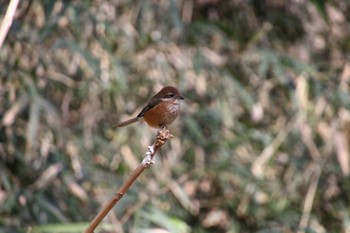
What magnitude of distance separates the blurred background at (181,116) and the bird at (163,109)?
1.15m

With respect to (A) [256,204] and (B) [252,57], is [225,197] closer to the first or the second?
(A) [256,204]

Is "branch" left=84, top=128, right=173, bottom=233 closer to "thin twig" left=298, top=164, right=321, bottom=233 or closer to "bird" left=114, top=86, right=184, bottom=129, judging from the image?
"bird" left=114, top=86, right=184, bottom=129

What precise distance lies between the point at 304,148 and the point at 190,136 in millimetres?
671

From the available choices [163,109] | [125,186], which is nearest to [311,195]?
[163,109]

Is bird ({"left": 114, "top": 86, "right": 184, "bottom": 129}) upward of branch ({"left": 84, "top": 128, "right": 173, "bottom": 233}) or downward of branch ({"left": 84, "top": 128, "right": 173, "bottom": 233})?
upward

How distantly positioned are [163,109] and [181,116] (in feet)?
6.87

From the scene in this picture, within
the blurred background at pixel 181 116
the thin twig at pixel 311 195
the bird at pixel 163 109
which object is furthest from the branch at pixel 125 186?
the thin twig at pixel 311 195

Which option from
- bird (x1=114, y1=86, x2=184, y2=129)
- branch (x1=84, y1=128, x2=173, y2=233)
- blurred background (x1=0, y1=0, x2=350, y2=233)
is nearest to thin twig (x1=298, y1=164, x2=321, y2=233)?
blurred background (x1=0, y1=0, x2=350, y2=233)

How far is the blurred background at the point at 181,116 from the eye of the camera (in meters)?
3.94

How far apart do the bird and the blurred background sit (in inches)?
45.4

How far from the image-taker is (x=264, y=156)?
15.1 feet

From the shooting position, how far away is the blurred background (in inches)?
155

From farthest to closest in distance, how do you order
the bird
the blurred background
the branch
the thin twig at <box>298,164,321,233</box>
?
the thin twig at <box>298,164,321,233</box> → the blurred background → the bird → the branch

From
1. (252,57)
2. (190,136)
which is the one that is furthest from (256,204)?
(252,57)
